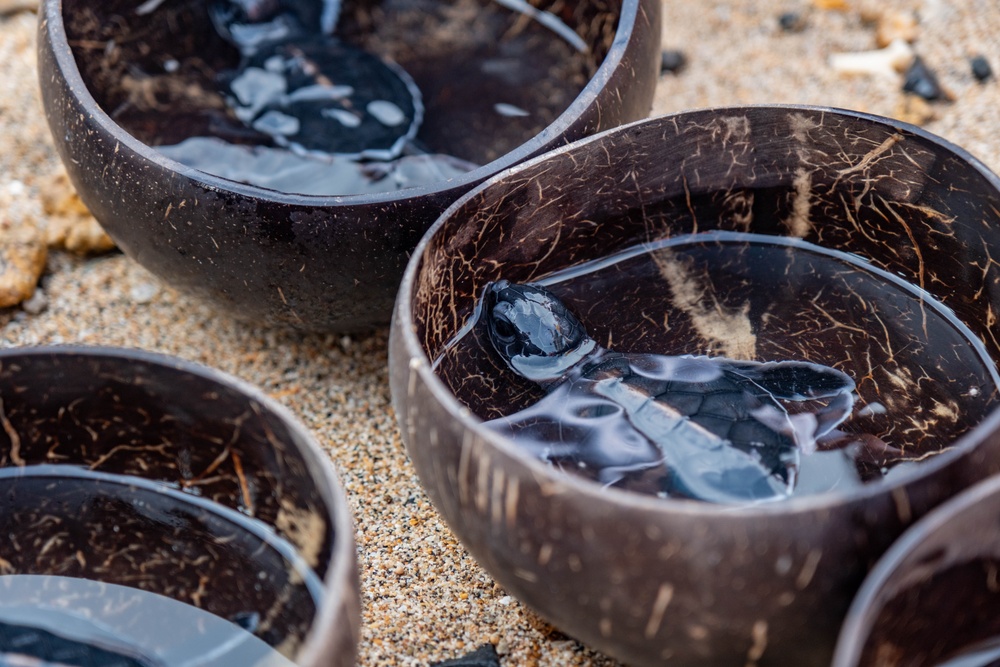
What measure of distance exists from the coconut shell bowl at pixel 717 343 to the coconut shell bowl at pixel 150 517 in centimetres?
31

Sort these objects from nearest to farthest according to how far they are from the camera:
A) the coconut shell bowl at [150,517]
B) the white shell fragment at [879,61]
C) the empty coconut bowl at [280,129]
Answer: the coconut shell bowl at [150,517]
the empty coconut bowl at [280,129]
the white shell fragment at [879,61]

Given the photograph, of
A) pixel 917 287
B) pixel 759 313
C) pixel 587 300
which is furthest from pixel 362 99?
pixel 917 287

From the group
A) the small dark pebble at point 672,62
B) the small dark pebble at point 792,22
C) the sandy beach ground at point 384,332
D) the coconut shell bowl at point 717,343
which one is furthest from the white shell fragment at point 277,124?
the small dark pebble at point 792,22

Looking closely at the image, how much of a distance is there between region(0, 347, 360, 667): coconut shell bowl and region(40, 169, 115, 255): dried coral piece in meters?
1.11

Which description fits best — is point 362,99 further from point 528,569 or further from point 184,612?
point 528,569

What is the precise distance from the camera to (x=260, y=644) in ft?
6.30

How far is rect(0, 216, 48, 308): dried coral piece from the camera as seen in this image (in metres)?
2.91

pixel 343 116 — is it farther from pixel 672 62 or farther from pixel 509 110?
pixel 672 62


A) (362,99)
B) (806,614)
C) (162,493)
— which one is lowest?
(162,493)

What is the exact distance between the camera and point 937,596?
59.8 inches

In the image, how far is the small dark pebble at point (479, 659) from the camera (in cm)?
201

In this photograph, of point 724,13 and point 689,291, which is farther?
point 724,13

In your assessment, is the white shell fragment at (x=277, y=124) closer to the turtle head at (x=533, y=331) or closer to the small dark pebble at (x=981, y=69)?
the turtle head at (x=533, y=331)

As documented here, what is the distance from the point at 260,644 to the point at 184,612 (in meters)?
0.20
